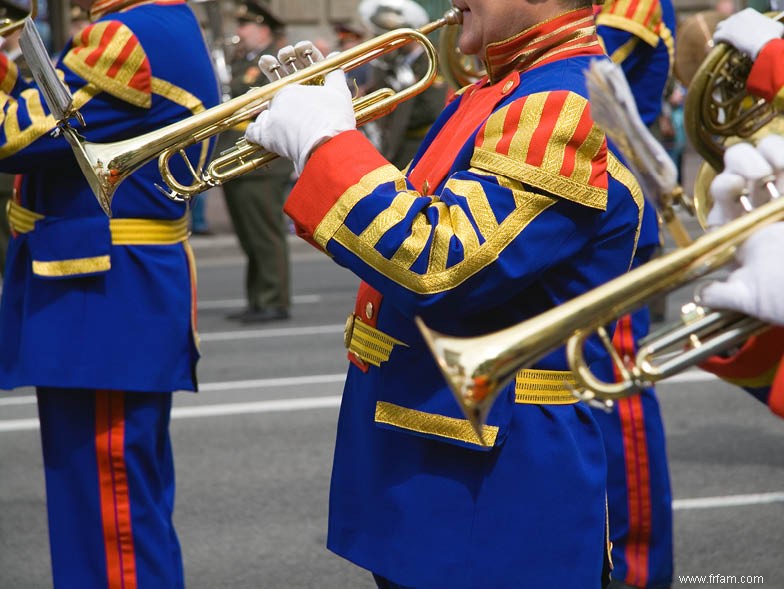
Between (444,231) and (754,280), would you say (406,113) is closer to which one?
(444,231)

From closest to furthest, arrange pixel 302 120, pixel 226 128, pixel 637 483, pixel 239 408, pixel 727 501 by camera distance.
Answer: pixel 302 120, pixel 226 128, pixel 637 483, pixel 727 501, pixel 239 408

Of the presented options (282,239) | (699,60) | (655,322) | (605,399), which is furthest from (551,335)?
(282,239)

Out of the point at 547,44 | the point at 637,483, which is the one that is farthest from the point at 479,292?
the point at 637,483

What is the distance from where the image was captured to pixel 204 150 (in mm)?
3500

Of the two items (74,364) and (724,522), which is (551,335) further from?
(724,522)

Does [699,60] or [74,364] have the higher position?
[699,60]

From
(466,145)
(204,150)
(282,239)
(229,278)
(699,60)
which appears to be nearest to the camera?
(466,145)

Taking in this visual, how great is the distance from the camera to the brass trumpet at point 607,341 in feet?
5.17

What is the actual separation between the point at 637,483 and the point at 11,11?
2.24 m

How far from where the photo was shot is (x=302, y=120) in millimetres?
2107

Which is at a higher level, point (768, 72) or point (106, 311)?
point (768, 72)

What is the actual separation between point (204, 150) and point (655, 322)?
504cm

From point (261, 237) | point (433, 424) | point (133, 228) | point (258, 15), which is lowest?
point (261, 237)

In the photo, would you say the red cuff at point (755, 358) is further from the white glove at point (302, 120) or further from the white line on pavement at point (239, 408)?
the white line on pavement at point (239, 408)
